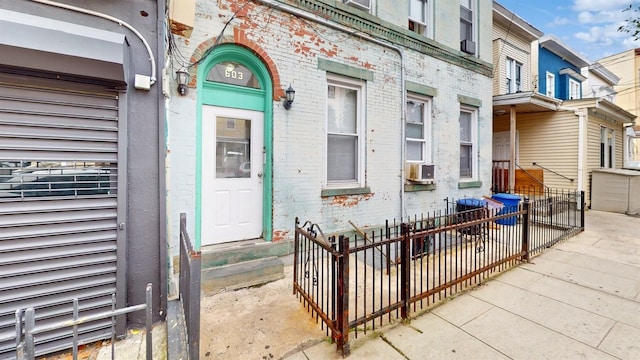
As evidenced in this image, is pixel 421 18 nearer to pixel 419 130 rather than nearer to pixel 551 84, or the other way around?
pixel 419 130

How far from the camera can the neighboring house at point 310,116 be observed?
4082mm

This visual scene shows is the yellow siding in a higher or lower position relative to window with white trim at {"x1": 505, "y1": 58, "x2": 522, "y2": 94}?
lower

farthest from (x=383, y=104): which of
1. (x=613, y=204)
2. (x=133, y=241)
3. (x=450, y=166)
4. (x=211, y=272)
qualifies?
(x=613, y=204)

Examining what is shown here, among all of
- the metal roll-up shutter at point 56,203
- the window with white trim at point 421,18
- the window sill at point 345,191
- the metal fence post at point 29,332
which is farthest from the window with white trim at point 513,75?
the metal fence post at point 29,332

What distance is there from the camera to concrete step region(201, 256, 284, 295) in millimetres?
3619

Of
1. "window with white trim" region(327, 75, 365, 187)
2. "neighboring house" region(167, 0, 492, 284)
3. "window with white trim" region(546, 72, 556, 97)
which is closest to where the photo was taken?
"neighboring house" region(167, 0, 492, 284)

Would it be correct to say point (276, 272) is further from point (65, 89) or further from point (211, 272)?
point (65, 89)

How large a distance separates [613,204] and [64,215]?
14.5 meters

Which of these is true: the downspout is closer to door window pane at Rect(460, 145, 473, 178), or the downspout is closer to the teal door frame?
door window pane at Rect(460, 145, 473, 178)

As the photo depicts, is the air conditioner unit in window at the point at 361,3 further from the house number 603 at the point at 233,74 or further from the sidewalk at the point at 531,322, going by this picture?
the sidewalk at the point at 531,322

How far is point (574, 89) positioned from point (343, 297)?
19.9 meters

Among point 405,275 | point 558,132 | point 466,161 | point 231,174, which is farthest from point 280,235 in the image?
point 558,132

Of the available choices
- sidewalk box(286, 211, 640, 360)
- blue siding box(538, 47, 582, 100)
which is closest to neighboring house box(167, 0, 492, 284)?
sidewalk box(286, 211, 640, 360)

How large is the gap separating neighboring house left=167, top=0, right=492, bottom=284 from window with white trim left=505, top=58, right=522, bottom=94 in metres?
5.56
